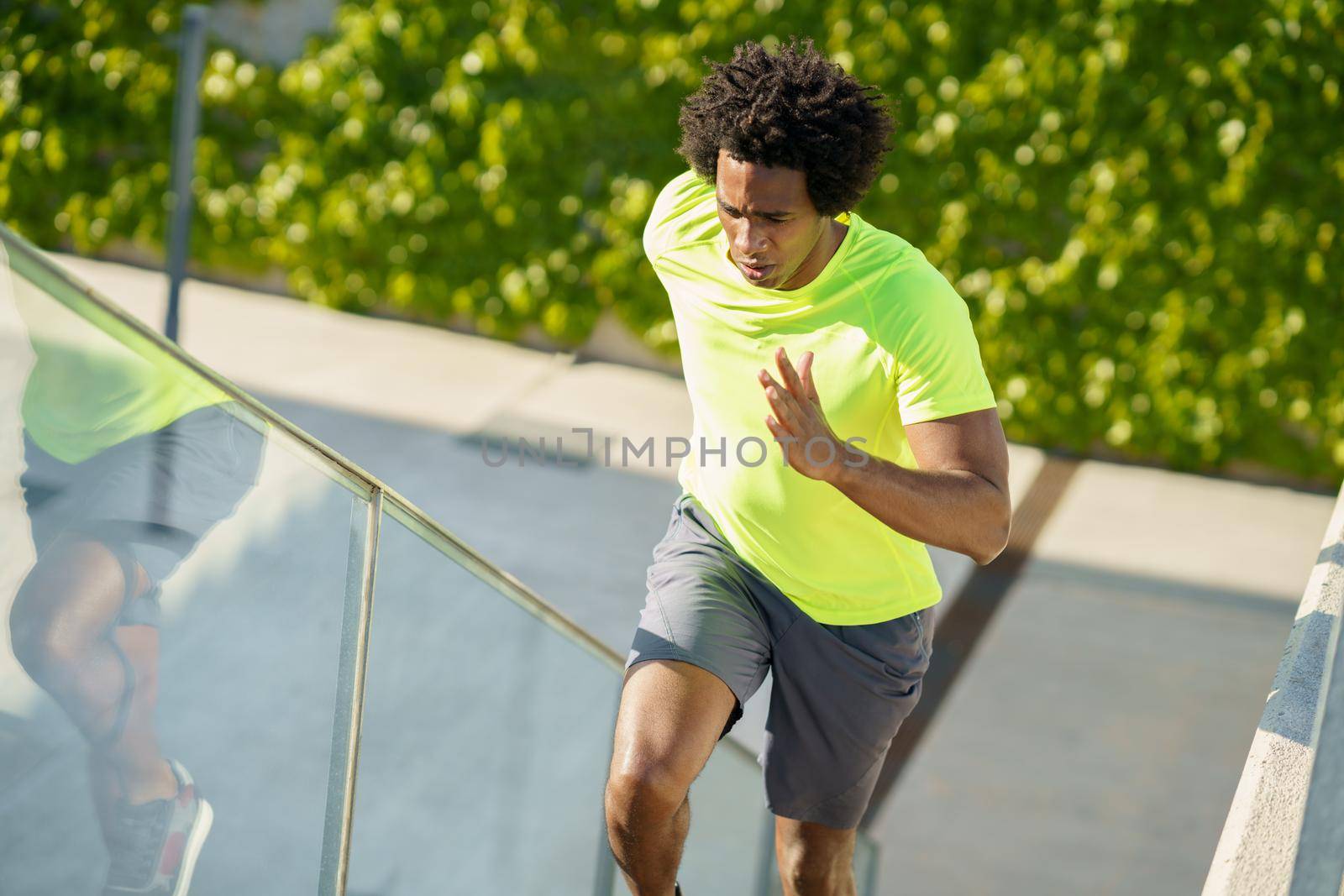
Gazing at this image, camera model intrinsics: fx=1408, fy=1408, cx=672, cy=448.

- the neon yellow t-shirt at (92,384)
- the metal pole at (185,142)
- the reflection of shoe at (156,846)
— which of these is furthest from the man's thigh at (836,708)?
the metal pole at (185,142)

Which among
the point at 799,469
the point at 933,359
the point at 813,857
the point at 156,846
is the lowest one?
the point at 813,857

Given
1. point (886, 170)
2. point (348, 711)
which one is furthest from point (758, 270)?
point (886, 170)

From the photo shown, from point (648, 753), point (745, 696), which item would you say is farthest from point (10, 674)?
point (745, 696)

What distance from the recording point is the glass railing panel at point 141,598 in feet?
5.34

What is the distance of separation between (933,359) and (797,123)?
1.50 feet

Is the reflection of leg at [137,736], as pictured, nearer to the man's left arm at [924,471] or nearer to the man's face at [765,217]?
the man's left arm at [924,471]

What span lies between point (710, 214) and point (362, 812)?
1.30 metres

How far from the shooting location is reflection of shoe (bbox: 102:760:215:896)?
6.25 feet

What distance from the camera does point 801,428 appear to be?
6.80 feet

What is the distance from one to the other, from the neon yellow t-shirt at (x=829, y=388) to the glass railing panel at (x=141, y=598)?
732 millimetres

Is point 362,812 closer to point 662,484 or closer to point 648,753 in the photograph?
point 648,753

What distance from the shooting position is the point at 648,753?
2156mm

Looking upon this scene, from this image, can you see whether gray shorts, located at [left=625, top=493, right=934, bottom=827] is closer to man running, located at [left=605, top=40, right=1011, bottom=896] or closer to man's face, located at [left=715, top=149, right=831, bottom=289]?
man running, located at [left=605, top=40, right=1011, bottom=896]

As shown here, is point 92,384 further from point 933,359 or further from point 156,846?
point 933,359
